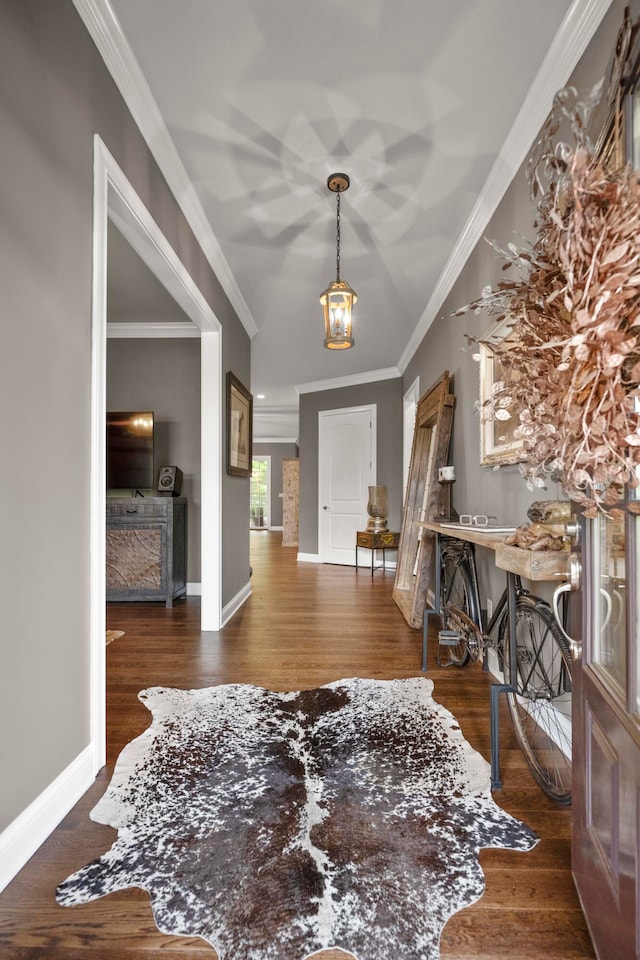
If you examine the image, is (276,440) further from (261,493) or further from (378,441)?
(378,441)

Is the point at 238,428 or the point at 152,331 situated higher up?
the point at 152,331

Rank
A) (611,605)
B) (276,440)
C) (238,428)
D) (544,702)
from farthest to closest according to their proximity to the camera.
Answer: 1. (276,440)
2. (238,428)
3. (544,702)
4. (611,605)

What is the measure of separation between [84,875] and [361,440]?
19.1 ft

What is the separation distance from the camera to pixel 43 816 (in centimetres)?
143

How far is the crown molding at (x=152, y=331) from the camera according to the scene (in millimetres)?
4723

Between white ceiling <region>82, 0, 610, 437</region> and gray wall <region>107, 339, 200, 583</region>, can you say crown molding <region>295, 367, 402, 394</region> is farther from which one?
white ceiling <region>82, 0, 610, 437</region>

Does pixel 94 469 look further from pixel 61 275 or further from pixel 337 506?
pixel 337 506

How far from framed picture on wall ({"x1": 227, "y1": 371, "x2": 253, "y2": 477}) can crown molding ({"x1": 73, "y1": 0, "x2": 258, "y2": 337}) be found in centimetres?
105

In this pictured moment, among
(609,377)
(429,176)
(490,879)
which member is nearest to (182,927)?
(490,879)

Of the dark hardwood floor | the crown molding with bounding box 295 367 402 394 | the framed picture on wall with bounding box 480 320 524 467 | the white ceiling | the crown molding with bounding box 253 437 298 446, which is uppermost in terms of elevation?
the white ceiling

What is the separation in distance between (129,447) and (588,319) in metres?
4.45

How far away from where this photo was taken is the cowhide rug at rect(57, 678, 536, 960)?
3.77 feet

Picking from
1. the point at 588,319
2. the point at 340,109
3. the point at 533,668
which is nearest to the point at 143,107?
the point at 340,109

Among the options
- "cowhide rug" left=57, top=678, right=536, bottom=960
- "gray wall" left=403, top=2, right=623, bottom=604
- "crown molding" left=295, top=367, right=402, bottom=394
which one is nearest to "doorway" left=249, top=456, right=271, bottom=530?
"crown molding" left=295, top=367, right=402, bottom=394
